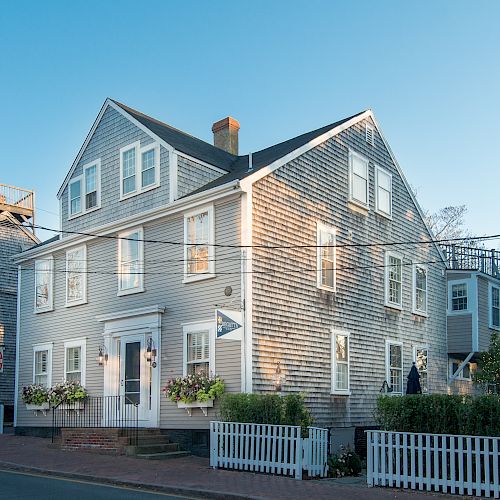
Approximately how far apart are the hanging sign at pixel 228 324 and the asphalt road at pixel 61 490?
474cm

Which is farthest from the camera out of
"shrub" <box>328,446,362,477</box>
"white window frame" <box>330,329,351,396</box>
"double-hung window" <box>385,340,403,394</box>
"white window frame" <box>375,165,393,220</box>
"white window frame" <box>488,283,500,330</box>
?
"white window frame" <box>488,283,500,330</box>

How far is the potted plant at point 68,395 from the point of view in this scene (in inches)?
851

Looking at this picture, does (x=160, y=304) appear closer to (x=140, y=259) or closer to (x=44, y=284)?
(x=140, y=259)

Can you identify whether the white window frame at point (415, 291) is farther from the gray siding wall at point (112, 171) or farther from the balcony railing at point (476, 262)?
the gray siding wall at point (112, 171)

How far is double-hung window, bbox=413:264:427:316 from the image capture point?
2503 centimetres

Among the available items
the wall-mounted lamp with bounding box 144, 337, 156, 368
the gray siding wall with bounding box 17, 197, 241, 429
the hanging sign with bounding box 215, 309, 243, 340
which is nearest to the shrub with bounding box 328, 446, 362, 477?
the gray siding wall with bounding box 17, 197, 241, 429

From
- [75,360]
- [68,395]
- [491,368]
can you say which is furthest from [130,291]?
[491,368]

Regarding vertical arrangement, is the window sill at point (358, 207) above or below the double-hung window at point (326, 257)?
above

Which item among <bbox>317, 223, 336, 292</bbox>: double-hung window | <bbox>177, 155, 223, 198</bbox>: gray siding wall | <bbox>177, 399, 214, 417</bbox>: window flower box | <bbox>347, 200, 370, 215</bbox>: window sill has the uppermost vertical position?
<bbox>177, 155, 223, 198</bbox>: gray siding wall

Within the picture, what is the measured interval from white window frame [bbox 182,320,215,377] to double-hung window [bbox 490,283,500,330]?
42.7ft

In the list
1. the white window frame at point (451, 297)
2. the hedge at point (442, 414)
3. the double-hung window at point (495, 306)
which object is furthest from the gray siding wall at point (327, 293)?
the hedge at point (442, 414)

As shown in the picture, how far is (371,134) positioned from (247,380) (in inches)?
411

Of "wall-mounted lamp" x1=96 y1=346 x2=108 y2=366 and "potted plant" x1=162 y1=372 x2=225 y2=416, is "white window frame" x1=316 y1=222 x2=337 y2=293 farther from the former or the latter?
"wall-mounted lamp" x1=96 y1=346 x2=108 y2=366

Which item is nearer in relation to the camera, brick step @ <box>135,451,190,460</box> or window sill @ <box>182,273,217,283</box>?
brick step @ <box>135,451,190,460</box>
